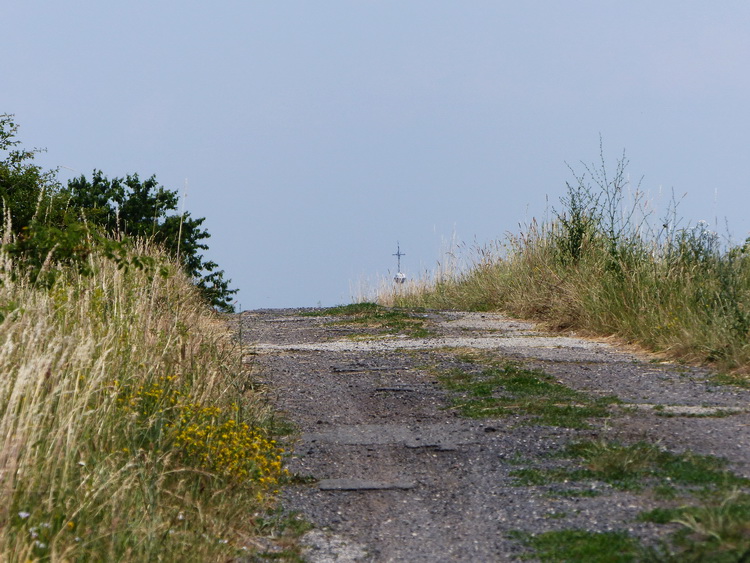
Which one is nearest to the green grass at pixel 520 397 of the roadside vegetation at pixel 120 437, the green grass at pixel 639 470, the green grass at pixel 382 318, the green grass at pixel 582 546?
the green grass at pixel 639 470

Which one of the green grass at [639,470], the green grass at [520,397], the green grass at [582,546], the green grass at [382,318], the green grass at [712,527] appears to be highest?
the green grass at [382,318]

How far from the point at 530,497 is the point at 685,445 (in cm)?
136

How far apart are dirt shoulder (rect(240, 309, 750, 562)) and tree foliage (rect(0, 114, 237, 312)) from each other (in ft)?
5.99

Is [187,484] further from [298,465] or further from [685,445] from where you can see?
Result: [685,445]

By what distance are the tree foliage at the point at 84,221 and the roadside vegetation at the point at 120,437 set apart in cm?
5

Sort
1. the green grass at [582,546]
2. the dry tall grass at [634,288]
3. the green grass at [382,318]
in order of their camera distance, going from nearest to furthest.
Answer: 1. the green grass at [582,546]
2. the dry tall grass at [634,288]
3. the green grass at [382,318]

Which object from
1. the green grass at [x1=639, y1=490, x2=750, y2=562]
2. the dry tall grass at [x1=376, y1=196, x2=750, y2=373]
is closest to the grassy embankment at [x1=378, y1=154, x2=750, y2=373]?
the dry tall grass at [x1=376, y1=196, x2=750, y2=373]

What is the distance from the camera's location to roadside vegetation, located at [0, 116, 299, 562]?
3.54 m

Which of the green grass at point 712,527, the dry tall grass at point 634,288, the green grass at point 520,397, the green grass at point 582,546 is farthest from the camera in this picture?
the dry tall grass at point 634,288

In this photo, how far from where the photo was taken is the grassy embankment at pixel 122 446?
3.52 metres

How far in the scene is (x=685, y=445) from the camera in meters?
5.34

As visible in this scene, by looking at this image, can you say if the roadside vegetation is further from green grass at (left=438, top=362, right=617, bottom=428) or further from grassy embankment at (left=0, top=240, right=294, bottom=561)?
green grass at (left=438, top=362, right=617, bottom=428)

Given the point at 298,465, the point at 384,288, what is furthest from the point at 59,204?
the point at 298,465

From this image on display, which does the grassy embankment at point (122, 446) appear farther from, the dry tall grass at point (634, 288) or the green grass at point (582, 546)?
the dry tall grass at point (634, 288)
